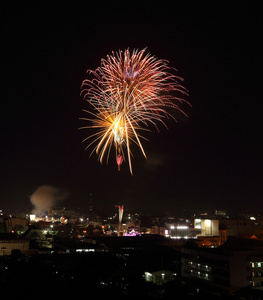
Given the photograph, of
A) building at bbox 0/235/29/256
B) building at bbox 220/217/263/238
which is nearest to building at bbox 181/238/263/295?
building at bbox 0/235/29/256

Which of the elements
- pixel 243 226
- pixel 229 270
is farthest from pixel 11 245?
pixel 243 226

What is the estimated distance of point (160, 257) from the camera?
13.6 meters

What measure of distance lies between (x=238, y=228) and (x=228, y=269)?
12267mm

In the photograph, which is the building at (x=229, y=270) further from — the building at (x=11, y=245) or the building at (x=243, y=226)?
the building at (x=243, y=226)

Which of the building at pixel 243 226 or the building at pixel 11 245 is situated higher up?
the building at pixel 243 226

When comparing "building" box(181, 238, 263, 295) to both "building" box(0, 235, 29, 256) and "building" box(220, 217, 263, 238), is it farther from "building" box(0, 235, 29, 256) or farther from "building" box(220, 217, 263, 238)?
"building" box(220, 217, 263, 238)

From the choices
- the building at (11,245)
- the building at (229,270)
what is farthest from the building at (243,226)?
the building at (229,270)

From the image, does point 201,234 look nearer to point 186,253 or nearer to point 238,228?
point 238,228

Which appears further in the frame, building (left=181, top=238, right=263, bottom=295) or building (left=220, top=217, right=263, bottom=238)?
building (left=220, top=217, right=263, bottom=238)


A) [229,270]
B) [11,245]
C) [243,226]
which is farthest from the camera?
[243,226]

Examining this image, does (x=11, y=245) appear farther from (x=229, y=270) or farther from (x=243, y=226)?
(x=243, y=226)

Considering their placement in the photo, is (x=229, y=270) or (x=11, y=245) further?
(x=11, y=245)

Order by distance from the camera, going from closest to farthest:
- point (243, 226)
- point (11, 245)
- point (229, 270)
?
1. point (229, 270)
2. point (11, 245)
3. point (243, 226)

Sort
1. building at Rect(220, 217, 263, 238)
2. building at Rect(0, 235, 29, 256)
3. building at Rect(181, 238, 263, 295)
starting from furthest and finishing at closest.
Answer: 1. building at Rect(220, 217, 263, 238)
2. building at Rect(0, 235, 29, 256)
3. building at Rect(181, 238, 263, 295)
